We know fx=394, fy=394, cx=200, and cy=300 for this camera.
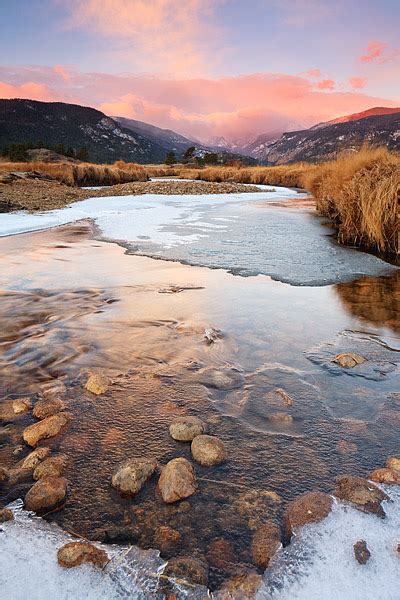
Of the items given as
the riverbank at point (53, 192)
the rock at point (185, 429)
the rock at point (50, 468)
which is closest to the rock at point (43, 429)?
the rock at point (50, 468)

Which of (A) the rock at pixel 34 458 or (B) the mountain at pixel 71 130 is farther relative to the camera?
(B) the mountain at pixel 71 130

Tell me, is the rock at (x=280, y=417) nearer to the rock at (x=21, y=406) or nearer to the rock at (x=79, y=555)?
the rock at (x=79, y=555)

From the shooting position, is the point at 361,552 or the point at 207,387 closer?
Answer: the point at 361,552

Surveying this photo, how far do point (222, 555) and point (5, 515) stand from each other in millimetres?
844

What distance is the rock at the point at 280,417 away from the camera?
7.05ft

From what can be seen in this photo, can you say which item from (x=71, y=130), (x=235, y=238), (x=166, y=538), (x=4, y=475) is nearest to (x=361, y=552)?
(x=166, y=538)

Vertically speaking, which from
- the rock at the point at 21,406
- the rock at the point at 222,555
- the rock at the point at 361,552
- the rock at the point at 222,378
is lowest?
the rock at the point at 222,378

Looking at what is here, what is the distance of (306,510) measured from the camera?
5.14 feet

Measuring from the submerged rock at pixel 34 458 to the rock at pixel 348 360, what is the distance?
6.47 ft

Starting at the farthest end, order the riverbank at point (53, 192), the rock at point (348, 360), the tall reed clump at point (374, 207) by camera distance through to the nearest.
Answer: the riverbank at point (53, 192) → the tall reed clump at point (374, 207) → the rock at point (348, 360)

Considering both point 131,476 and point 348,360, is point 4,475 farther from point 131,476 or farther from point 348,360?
point 348,360

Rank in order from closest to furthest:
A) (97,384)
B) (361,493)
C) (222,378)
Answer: (361,493), (97,384), (222,378)

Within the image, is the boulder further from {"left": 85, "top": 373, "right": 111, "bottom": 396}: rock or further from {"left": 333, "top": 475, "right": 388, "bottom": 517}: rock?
{"left": 85, "top": 373, "right": 111, "bottom": 396}: rock

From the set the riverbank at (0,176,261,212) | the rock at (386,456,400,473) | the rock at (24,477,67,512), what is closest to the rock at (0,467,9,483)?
the rock at (24,477,67,512)
